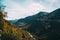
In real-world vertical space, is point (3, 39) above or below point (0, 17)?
below

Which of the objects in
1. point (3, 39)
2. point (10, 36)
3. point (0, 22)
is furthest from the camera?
point (0, 22)

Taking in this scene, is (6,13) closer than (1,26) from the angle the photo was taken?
Yes

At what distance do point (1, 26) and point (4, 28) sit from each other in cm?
577

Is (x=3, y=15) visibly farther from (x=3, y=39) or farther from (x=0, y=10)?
(x=3, y=39)

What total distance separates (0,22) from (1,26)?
11.9 feet

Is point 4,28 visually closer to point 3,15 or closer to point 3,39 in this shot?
point 3,15

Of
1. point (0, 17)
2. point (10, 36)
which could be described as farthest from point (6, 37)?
point (0, 17)

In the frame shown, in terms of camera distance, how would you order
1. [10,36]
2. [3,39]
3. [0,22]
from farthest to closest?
1. [0,22]
2. [10,36]
3. [3,39]

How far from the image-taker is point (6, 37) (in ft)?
443

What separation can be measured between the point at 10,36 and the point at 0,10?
59.7 ft

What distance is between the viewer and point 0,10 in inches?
5600

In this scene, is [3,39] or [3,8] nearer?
[3,39]

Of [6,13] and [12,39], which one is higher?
[6,13]

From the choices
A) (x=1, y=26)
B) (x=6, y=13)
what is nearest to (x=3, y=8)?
(x=6, y=13)
